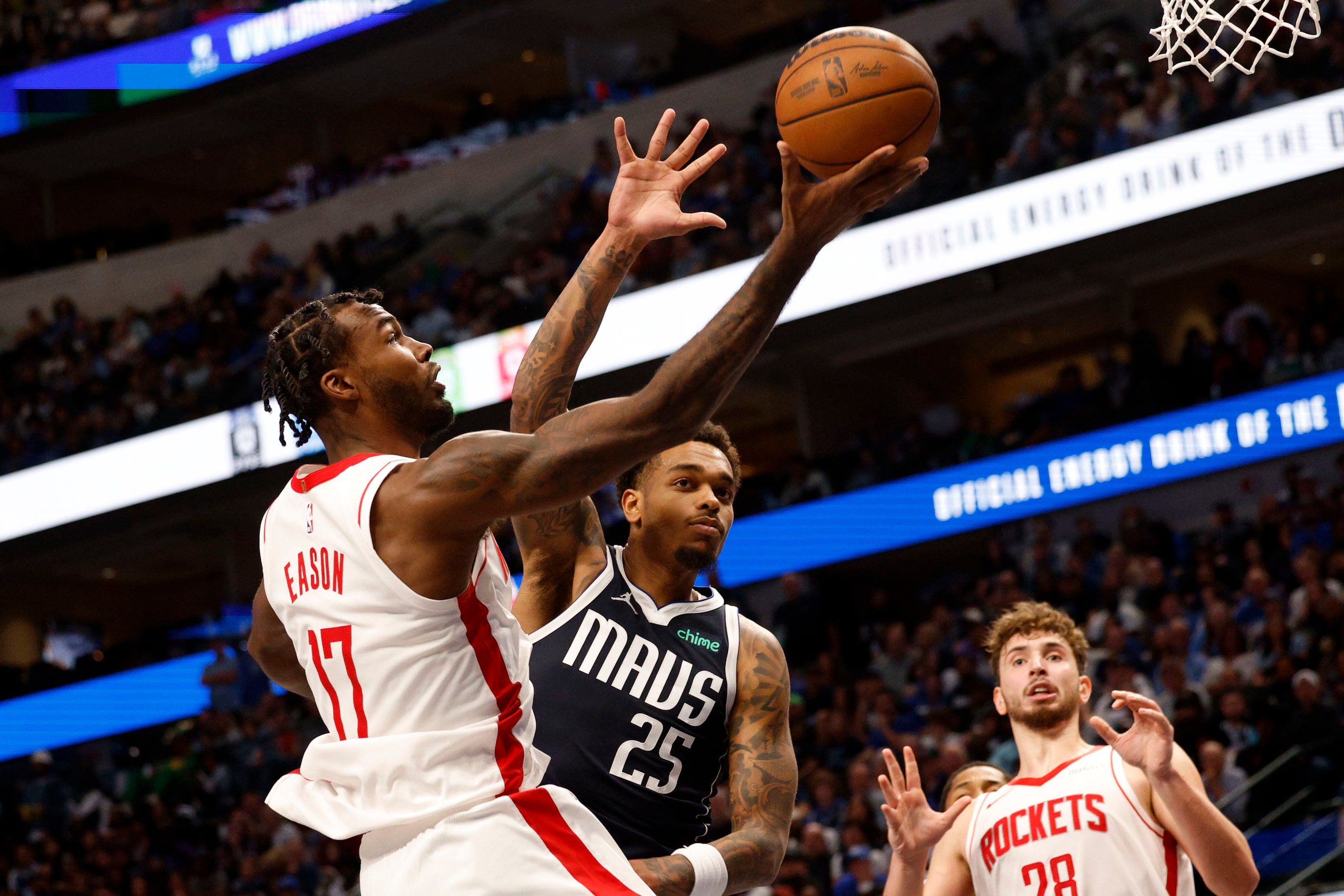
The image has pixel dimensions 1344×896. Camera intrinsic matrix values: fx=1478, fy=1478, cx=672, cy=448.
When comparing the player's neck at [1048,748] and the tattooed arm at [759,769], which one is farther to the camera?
the player's neck at [1048,748]

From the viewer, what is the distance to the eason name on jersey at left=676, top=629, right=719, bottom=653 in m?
3.58

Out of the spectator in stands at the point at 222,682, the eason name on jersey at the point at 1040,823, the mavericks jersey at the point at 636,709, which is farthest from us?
the spectator in stands at the point at 222,682

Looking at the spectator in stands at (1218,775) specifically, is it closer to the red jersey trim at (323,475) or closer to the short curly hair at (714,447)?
the short curly hair at (714,447)

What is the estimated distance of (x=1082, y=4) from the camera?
15.8m

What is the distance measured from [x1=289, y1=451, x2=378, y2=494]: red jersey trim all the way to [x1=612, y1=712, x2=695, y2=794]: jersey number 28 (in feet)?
3.33

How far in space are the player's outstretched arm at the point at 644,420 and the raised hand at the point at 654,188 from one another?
0.57 meters

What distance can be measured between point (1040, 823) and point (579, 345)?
2.10 m

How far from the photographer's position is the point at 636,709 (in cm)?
341

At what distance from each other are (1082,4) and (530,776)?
15012mm

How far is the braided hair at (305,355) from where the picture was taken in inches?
113

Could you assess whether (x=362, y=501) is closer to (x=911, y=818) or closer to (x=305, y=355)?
(x=305, y=355)

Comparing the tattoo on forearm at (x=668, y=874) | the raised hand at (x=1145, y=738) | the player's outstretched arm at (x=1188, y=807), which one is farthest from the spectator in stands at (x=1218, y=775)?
the tattoo on forearm at (x=668, y=874)

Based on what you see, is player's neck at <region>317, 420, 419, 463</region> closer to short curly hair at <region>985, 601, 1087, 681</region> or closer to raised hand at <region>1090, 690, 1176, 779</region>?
raised hand at <region>1090, 690, 1176, 779</region>

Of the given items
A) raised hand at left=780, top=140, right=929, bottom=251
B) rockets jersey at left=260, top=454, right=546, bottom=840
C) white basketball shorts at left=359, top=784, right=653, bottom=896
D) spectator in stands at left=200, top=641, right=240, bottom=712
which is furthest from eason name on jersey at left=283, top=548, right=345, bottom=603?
spectator in stands at left=200, top=641, right=240, bottom=712
